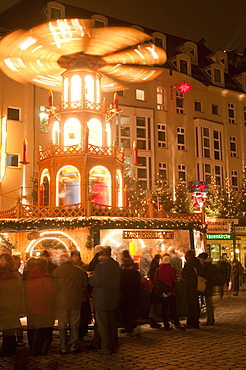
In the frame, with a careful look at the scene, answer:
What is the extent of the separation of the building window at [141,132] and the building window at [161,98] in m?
2.32

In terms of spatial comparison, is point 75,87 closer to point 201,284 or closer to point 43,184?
point 43,184

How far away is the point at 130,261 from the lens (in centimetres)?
1149

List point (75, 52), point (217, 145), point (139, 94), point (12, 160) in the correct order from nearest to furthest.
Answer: point (75, 52) < point (12, 160) < point (139, 94) < point (217, 145)

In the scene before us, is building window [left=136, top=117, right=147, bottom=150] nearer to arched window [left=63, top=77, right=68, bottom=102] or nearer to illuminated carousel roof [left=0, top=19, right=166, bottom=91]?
illuminated carousel roof [left=0, top=19, right=166, bottom=91]

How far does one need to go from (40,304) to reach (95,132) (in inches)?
615

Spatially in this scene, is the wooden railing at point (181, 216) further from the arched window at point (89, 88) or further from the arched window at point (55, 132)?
the arched window at point (89, 88)

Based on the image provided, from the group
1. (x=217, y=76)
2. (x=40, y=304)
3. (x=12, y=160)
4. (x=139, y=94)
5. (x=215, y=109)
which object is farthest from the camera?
(x=217, y=76)

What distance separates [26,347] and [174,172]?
100.0 feet

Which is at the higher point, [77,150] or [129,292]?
[77,150]

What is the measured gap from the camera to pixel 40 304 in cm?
869

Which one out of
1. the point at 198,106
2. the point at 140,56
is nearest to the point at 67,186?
the point at 140,56

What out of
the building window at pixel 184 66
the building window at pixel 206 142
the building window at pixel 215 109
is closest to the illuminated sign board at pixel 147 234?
the building window at pixel 206 142

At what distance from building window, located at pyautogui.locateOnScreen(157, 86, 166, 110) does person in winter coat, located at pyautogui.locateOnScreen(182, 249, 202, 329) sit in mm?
28607

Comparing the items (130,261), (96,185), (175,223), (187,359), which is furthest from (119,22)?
(187,359)
